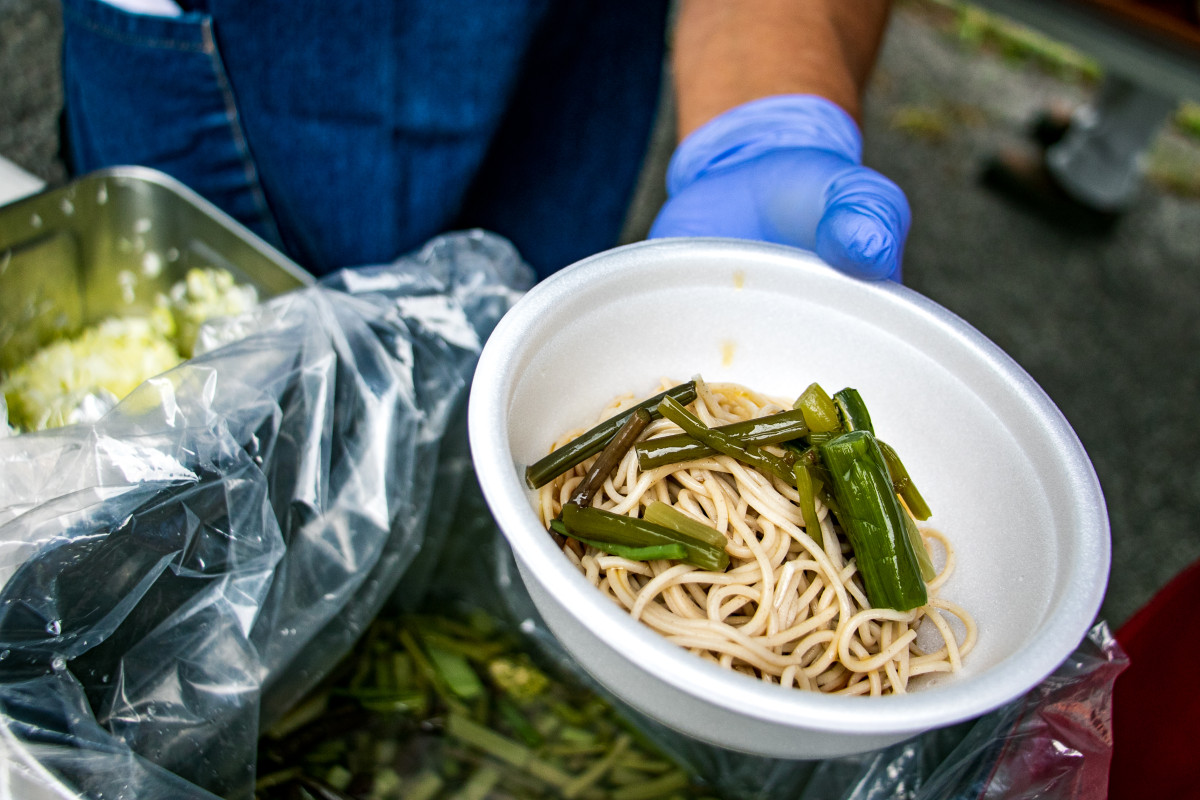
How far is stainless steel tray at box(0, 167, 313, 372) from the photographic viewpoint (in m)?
1.20

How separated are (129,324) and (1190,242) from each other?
178 inches

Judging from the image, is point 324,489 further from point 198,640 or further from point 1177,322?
point 1177,322

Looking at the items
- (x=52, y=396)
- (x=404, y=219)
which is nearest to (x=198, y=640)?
(x=52, y=396)

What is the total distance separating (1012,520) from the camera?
927mm

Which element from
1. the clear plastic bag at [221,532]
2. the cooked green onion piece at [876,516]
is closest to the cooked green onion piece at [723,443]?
the cooked green onion piece at [876,516]

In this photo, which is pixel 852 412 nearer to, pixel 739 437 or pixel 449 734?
pixel 739 437

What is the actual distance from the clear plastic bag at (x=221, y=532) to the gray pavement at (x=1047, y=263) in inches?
51.4

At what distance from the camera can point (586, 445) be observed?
0.97 meters

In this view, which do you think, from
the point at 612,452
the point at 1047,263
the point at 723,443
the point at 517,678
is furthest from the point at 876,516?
the point at 1047,263

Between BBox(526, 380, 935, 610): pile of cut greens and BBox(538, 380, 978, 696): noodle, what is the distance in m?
0.03

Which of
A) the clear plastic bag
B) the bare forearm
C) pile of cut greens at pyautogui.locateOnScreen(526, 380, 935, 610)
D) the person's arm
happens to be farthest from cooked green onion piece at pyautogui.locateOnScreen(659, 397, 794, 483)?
the bare forearm

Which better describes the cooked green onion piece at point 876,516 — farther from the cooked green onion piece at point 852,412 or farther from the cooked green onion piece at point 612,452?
the cooked green onion piece at point 612,452

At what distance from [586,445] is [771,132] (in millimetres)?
633

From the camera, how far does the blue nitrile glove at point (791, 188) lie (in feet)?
3.28
